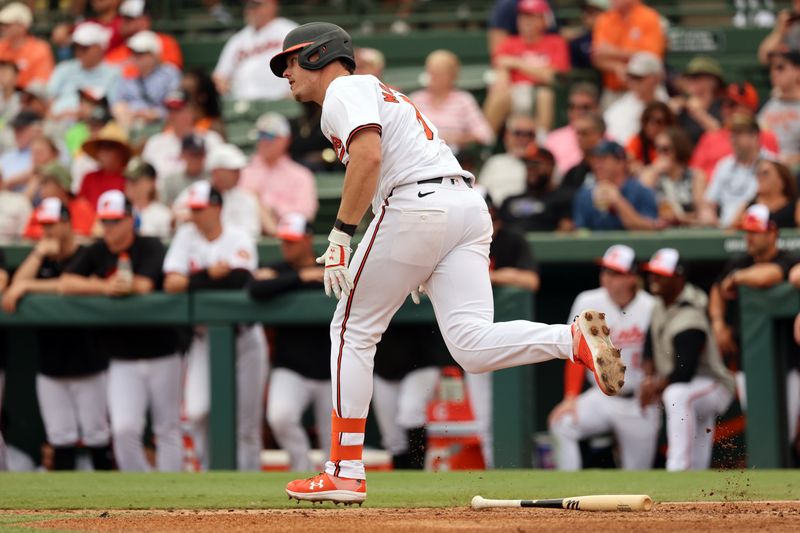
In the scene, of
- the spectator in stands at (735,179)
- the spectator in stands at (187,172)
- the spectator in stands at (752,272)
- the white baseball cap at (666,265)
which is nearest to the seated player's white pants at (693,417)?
the spectator in stands at (752,272)

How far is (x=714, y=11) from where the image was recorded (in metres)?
13.0

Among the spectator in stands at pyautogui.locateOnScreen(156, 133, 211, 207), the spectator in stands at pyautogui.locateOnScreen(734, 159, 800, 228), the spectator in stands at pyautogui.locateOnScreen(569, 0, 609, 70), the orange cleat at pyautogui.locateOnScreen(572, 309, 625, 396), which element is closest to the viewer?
the orange cleat at pyautogui.locateOnScreen(572, 309, 625, 396)

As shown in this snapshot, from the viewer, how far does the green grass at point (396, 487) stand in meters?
6.05

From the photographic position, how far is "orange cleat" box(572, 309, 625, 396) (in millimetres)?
4969

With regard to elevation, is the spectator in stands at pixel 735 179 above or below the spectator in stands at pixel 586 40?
below

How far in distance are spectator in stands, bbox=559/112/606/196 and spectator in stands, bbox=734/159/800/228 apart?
1.54 metres

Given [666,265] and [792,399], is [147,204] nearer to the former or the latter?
[666,265]

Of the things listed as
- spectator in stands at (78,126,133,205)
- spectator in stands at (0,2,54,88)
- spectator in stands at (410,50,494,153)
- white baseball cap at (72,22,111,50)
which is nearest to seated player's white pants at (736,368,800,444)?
spectator in stands at (410,50,494,153)

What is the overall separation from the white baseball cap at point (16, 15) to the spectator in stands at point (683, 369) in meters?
7.20

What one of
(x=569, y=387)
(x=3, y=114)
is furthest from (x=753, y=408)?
(x=3, y=114)

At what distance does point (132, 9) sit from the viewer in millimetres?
13242

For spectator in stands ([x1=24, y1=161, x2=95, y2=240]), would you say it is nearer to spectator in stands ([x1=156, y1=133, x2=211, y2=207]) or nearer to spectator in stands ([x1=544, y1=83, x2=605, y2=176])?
spectator in stands ([x1=156, y1=133, x2=211, y2=207])

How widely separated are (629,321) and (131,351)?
11.0ft

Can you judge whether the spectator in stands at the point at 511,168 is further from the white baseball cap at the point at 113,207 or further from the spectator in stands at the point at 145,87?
the spectator in stands at the point at 145,87
